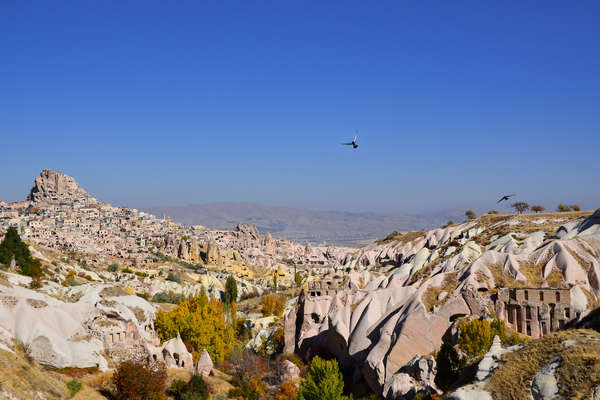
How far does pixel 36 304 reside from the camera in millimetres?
29344

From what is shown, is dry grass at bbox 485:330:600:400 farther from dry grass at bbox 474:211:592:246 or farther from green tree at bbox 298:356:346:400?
dry grass at bbox 474:211:592:246

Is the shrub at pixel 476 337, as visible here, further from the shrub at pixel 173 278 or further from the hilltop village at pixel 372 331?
the shrub at pixel 173 278

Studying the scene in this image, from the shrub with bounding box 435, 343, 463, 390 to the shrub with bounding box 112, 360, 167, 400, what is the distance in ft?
45.4

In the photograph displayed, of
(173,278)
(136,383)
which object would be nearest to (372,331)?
(136,383)

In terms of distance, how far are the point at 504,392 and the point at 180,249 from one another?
122 meters

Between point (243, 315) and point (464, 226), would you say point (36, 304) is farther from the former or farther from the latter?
point (464, 226)

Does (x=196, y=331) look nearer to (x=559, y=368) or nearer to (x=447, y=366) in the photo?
(x=447, y=366)

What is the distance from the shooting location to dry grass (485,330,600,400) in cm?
1475

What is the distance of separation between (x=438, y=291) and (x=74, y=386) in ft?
74.6

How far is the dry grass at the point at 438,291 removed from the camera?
33425 millimetres

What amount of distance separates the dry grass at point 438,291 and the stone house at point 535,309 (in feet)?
10.3

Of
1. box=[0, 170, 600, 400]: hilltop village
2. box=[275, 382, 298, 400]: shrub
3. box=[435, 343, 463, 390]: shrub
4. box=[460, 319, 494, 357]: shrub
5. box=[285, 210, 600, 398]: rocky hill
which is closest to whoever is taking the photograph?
box=[0, 170, 600, 400]: hilltop village

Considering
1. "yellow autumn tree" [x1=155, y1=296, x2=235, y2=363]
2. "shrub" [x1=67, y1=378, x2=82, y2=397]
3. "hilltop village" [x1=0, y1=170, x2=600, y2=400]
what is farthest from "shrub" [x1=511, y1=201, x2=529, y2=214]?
"shrub" [x1=67, y1=378, x2=82, y2=397]

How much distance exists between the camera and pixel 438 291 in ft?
114
